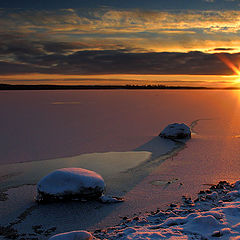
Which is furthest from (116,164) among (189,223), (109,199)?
(189,223)

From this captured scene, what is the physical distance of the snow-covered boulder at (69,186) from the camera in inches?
187

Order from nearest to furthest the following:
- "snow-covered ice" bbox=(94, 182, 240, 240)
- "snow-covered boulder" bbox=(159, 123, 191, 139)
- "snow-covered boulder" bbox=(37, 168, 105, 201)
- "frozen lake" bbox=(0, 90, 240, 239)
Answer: "snow-covered ice" bbox=(94, 182, 240, 240) → "frozen lake" bbox=(0, 90, 240, 239) → "snow-covered boulder" bbox=(37, 168, 105, 201) → "snow-covered boulder" bbox=(159, 123, 191, 139)

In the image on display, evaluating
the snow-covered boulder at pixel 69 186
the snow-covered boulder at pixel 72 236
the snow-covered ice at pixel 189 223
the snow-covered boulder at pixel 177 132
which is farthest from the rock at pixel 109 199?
the snow-covered boulder at pixel 177 132

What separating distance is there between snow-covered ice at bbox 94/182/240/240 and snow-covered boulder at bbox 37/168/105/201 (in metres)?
0.88

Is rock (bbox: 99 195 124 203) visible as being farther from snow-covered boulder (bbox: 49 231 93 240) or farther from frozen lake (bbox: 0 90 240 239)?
snow-covered boulder (bbox: 49 231 93 240)

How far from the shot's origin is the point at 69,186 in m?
4.79

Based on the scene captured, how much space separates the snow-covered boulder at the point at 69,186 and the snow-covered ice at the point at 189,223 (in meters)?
0.88

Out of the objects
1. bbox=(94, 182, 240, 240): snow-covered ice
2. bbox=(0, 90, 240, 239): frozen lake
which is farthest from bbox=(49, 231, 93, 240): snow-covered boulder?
bbox=(0, 90, 240, 239): frozen lake

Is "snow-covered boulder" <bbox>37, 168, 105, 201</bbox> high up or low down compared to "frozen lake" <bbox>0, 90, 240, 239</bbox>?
up

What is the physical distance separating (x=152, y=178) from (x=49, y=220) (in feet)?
8.09

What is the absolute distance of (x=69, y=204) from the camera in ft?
15.5

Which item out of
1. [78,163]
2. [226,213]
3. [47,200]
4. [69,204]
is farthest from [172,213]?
[78,163]

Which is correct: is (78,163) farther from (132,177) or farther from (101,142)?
(101,142)

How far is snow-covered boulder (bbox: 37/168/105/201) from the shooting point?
4746 millimetres
